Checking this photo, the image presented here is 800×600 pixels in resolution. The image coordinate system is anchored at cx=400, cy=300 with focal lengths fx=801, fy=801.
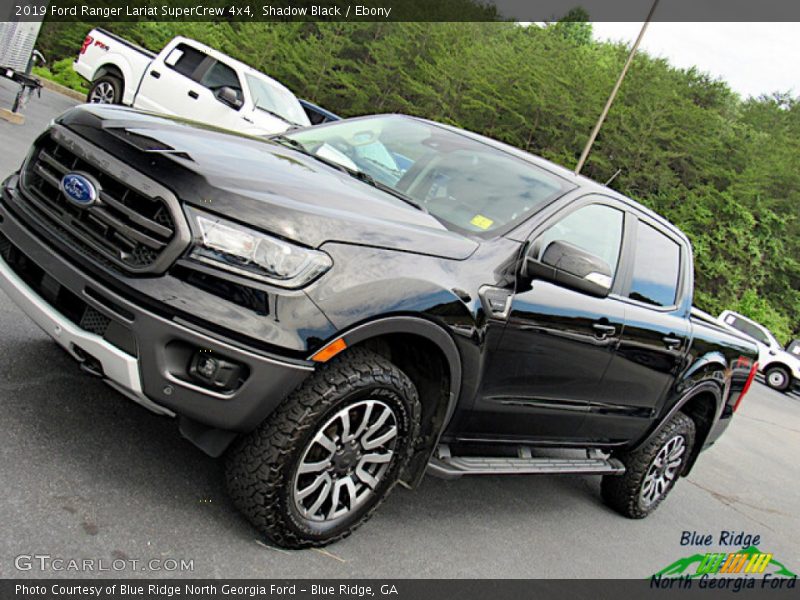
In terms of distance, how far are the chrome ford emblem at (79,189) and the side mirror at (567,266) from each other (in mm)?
1810

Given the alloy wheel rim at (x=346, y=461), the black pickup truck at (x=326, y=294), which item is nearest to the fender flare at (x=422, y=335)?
the black pickup truck at (x=326, y=294)

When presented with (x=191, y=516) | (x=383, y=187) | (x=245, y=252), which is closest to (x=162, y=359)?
(x=245, y=252)

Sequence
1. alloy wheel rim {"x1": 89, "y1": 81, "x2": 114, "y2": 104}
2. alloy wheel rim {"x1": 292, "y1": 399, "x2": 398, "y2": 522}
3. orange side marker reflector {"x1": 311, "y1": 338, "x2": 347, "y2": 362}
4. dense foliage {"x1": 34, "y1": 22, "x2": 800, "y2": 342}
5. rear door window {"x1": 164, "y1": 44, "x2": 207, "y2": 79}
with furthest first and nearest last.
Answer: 1. dense foliage {"x1": 34, "y1": 22, "x2": 800, "y2": 342}
2. alloy wheel rim {"x1": 89, "y1": 81, "x2": 114, "y2": 104}
3. rear door window {"x1": 164, "y1": 44, "x2": 207, "y2": 79}
4. alloy wheel rim {"x1": 292, "y1": 399, "x2": 398, "y2": 522}
5. orange side marker reflector {"x1": 311, "y1": 338, "x2": 347, "y2": 362}

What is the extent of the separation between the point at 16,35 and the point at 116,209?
29.5 feet

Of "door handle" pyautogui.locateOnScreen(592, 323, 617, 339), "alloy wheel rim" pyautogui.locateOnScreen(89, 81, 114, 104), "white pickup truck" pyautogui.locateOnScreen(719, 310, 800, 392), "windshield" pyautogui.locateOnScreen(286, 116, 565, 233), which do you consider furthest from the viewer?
"white pickup truck" pyautogui.locateOnScreen(719, 310, 800, 392)

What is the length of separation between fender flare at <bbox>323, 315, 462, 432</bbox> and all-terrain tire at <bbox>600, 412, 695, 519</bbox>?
2.18 meters

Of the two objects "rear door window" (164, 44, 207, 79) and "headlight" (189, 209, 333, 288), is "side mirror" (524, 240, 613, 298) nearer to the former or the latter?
"headlight" (189, 209, 333, 288)

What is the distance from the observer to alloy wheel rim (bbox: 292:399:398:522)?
10.0 feet

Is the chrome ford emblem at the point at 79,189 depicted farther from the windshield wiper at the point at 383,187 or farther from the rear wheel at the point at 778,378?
the rear wheel at the point at 778,378

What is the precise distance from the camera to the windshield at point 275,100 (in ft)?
43.6

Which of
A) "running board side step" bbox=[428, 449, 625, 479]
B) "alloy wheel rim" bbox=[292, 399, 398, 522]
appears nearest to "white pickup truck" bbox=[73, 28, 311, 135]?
"running board side step" bbox=[428, 449, 625, 479]

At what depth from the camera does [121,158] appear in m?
2.88

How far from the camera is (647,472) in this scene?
5254 mm

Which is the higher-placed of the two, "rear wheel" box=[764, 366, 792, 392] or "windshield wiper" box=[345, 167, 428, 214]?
"windshield wiper" box=[345, 167, 428, 214]
